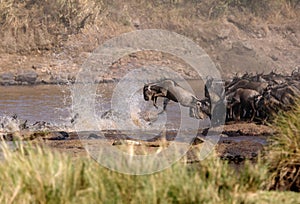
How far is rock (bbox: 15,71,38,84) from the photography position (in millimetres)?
29203

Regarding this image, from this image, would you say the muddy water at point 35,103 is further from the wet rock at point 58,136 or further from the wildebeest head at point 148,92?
the wet rock at point 58,136

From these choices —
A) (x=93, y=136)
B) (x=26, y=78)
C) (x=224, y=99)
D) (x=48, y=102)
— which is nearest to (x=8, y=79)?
(x=26, y=78)

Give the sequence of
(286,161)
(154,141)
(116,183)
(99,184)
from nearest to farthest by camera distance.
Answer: (99,184) < (116,183) < (286,161) < (154,141)

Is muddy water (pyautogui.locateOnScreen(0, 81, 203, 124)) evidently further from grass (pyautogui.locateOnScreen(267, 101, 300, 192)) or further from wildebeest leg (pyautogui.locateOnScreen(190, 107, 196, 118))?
grass (pyautogui.locateOnScreen(267, 101, 300, 192))

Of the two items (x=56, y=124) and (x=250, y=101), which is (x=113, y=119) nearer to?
(x=56, y=124)

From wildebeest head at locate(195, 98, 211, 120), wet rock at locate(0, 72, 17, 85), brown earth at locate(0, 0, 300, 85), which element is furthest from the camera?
brown earth at locate(0, 0, 300, 85)

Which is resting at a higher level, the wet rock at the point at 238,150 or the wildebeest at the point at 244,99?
the wildebeest at the point at 244,99

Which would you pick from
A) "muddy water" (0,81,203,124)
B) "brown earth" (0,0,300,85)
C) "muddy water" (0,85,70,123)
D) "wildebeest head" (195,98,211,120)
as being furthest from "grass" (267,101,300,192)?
"brown earth" (0,0,300,85)

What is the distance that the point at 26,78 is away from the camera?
96.3ft

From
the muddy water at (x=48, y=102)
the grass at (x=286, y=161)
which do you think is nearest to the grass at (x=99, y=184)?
the grass at (x=286, y=161)

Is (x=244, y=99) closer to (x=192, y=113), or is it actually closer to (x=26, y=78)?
(x=192, y=113)

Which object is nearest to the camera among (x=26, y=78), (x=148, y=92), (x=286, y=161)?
(x=286, y=161)

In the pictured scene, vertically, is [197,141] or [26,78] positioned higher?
[26,78]

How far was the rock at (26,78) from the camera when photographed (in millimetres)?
29203
